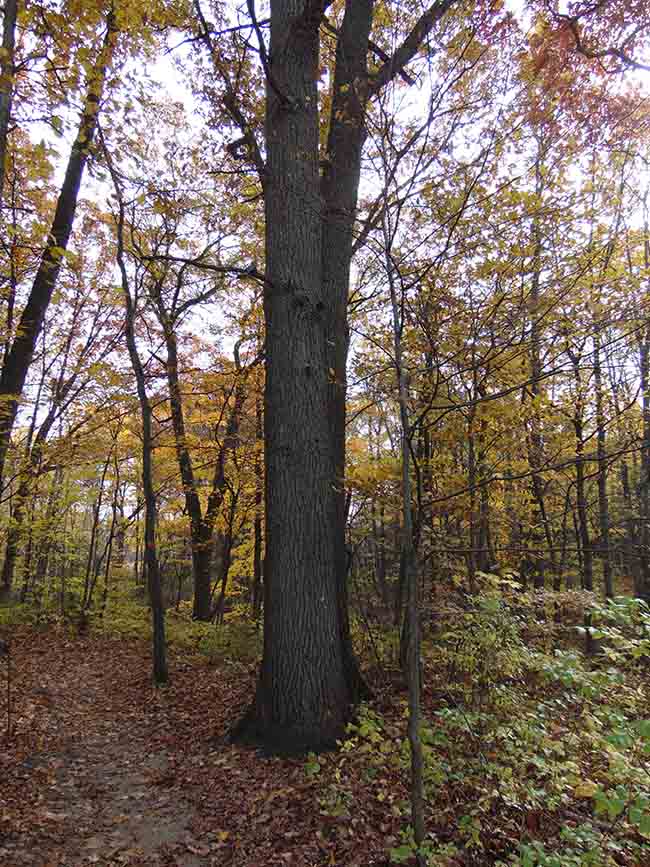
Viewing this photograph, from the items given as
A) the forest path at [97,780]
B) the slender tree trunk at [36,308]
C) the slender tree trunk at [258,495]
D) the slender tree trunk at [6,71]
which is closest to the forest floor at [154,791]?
the forest path at [97,780]

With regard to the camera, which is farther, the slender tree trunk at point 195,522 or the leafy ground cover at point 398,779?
the slender tree trunk at point 195,522

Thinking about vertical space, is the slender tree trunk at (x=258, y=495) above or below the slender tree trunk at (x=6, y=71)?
below

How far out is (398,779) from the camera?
143 inches

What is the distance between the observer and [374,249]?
3.05 meters

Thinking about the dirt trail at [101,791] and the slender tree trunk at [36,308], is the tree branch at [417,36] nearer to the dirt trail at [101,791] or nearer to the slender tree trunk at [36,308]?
the slender tree trunk at [36,308]

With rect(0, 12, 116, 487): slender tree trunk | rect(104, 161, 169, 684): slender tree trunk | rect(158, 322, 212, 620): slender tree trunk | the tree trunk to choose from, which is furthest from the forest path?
rect(158, 322, 212, 620): slender tree trunk

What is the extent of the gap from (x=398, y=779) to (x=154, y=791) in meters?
2.04

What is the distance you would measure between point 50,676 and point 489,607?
737 centimetres

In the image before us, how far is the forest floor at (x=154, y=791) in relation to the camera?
311cm

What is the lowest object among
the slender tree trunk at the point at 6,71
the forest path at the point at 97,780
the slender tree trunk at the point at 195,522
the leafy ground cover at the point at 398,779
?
the forest path at the point at 97,780

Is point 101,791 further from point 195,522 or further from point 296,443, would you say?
point 195,522

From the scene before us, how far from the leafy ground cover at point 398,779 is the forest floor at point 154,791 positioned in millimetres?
15

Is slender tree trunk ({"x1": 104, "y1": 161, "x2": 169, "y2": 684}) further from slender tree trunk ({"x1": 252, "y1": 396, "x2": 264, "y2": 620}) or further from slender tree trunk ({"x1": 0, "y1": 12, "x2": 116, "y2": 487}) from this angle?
slender tree trunk ({"x1": 252, "y1": 396, "x2": 264, "y2": 620})

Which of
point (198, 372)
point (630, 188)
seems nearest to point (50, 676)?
point (198, 372)
